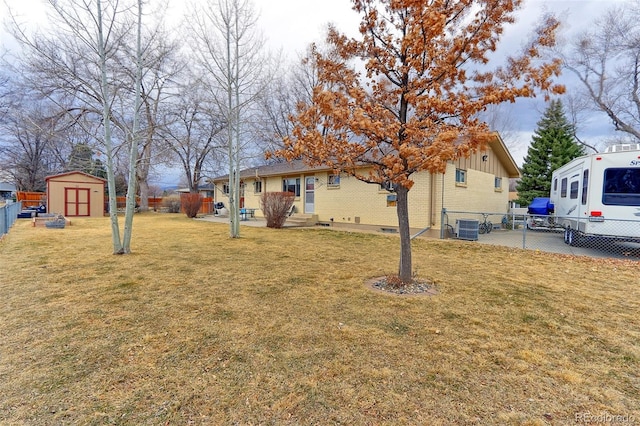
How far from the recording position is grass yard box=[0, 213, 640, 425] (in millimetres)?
2186

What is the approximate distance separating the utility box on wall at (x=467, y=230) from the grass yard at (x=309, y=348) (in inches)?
189

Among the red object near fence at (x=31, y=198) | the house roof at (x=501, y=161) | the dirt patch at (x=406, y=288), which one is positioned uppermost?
the house roof at (x=501, y=161)

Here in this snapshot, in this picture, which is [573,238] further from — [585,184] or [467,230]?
[467,230]

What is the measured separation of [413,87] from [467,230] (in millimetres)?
8094

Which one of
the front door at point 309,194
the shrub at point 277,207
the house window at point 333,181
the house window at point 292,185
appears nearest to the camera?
the shrub at point 277,207

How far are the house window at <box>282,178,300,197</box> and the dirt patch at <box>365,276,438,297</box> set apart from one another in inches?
493

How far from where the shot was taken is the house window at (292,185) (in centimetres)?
1762

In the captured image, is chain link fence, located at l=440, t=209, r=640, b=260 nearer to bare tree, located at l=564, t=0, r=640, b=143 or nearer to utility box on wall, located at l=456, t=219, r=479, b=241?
utility box on wall, located at l=456, t=219, r=479, b=241

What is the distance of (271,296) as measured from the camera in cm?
465

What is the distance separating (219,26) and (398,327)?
11.0 meters

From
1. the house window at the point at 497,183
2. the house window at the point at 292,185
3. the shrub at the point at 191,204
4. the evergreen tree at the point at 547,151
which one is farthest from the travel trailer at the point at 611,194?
the shrub at the point at 191,204

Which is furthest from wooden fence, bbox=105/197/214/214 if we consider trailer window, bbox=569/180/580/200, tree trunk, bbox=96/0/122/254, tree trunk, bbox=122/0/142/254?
trailer window, bbox=569/180/580/200

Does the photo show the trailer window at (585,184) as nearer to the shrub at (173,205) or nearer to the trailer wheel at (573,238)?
the trailer wheel at (573,238)

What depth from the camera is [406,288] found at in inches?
200
